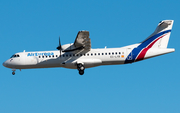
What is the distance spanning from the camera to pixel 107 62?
31312mm

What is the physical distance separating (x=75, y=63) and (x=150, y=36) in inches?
366

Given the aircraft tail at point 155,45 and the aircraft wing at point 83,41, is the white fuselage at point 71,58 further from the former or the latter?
the aircraft tail at point 155,45

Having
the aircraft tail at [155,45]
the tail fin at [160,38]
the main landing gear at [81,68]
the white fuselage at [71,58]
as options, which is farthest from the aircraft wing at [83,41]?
the tail fin at [160,38]

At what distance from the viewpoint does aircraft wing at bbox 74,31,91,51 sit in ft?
92.8

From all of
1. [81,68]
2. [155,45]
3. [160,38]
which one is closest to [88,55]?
[81,68]

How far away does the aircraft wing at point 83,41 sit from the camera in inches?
1114

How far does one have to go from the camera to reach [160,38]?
106 ft

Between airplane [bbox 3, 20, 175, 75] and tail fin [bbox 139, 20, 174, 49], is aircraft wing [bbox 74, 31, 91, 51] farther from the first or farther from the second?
tail fin [bbox 139, 20, 174, 49]

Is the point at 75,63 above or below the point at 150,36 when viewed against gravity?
below

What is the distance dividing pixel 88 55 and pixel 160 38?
8.48 metres

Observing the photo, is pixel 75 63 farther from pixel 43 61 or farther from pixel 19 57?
pixel 19 57

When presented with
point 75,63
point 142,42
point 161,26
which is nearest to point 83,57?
point 75,63

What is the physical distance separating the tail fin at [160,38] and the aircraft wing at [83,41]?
639 centimetres

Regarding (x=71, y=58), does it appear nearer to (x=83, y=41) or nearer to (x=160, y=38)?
(x=83, y=41)
